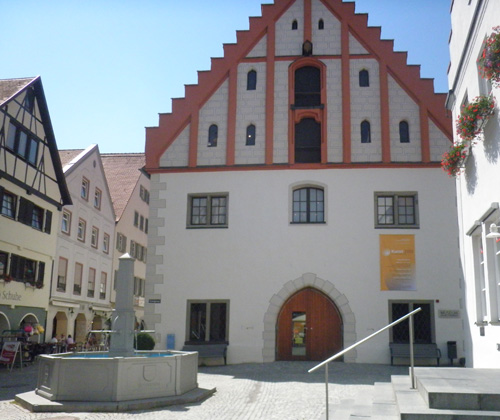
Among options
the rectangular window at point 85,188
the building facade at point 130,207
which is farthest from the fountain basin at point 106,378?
the building facade at point 130,207

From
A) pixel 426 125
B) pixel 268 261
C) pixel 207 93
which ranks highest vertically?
pixel 207 93

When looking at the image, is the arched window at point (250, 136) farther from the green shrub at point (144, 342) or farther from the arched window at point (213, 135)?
the green shrub at point (144, 342)

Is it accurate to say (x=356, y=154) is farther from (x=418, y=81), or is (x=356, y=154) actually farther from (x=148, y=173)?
(x=148, y=173)

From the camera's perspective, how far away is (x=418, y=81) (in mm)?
19688

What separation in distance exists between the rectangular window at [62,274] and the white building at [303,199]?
1122 cm

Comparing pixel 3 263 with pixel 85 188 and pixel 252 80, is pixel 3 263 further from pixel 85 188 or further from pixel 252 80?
pixel 252 80

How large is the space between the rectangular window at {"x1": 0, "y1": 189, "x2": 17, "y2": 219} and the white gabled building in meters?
6.13

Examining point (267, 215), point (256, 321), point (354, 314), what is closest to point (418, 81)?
point (267, 215)

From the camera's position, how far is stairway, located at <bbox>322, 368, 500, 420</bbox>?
652cm

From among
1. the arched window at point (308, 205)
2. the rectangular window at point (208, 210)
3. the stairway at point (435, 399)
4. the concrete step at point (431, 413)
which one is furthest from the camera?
the rectangular window at point (208, 210)

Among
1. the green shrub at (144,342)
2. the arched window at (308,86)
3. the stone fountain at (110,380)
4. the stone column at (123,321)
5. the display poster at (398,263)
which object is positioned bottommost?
the stone fountain at (110,380)

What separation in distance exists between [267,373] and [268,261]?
414cm

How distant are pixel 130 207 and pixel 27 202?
16.0m

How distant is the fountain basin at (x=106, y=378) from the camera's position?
10391mm
